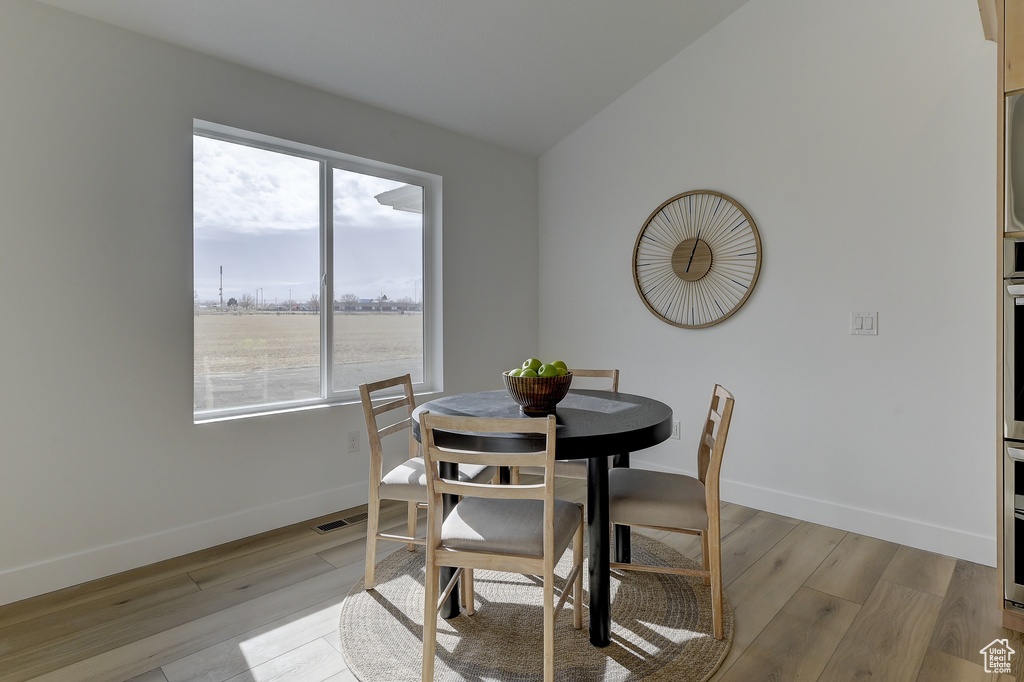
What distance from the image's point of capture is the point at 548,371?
1.92 m

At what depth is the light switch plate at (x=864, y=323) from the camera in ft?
8.92

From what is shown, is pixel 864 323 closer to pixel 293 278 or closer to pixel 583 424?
pixel 583 424

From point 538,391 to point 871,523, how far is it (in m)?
2.06

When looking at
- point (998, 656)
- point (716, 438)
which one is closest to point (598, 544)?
point (716, 438)

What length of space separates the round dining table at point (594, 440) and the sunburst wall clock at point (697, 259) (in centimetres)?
131

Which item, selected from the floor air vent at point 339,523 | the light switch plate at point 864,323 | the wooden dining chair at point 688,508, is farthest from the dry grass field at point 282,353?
the light switch plate at point 864,323

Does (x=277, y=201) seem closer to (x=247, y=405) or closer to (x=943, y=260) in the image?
(x=247, y=405)

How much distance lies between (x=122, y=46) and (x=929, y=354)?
3.88m

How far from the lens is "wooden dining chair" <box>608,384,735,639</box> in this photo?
186 centimetres

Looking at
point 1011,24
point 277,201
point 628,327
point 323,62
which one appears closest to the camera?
point 1011,24

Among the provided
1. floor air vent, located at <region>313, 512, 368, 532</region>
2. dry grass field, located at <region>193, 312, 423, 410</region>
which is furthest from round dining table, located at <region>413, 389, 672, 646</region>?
dry grass field, located at <region>193, 312, 423, 410</region>

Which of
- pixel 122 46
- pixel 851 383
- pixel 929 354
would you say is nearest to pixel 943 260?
pixel 929 354

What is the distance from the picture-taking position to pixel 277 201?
2973mm

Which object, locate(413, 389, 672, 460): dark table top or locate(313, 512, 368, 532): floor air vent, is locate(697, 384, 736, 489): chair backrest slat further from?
locate(313, 512, 368, 532): floor air vent
